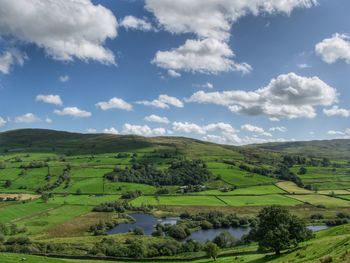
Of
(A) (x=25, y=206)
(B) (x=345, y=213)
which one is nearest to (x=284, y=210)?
Answer: (B) (x=345, y=213)

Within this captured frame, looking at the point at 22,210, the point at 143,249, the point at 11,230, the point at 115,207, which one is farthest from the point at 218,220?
the point at 22,210

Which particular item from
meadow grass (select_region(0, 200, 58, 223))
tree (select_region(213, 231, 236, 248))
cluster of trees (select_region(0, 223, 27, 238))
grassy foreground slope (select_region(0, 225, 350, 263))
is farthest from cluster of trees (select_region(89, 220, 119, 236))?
grassy foreground slope (select_region(0, 225, 350, 263))

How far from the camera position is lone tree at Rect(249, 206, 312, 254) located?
69.8m

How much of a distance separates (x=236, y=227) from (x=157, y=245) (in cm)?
6191

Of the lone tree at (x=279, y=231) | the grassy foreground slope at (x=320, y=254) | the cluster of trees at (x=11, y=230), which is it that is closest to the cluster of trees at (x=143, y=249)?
the grassy foreground slope at (x=320, y=254)

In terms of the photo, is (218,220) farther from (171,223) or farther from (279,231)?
(279,231)

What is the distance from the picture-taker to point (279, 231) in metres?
69.8

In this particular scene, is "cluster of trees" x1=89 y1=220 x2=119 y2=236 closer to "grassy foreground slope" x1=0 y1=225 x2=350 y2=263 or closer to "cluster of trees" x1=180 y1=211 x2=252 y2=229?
"cluster of trees" x1=180 y1=211 x2=252 y2=229

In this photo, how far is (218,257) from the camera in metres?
86.3

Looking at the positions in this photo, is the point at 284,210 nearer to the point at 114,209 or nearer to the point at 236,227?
the point at 236,227

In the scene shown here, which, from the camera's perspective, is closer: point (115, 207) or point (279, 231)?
point (279, 231)

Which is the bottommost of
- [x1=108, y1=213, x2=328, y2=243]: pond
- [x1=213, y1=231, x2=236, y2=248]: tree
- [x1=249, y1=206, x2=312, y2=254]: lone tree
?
[x1=108, y1=213, x2=328, y2=243]: pond

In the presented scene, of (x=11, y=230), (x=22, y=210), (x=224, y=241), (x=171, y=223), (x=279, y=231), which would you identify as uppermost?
(x=279, y=231)

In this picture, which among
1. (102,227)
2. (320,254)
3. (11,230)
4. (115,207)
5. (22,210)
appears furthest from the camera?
(115,207)
